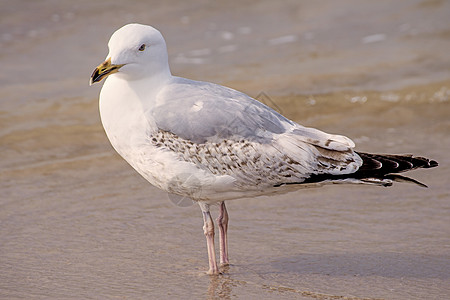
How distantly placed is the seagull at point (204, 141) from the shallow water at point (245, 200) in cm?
62

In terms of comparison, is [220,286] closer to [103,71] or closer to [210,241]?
[210,241]

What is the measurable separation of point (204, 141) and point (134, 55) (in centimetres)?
65

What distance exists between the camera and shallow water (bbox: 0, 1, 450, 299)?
15.0ft

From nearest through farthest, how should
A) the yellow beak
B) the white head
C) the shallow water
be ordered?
1. the yellow beak
2. the white head
3. the shallow water

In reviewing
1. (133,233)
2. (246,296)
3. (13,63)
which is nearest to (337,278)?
(246,296)

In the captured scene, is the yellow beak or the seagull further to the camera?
the seagull

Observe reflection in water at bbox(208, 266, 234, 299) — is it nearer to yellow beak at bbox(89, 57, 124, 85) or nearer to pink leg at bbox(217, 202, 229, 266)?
pink leg at bbox(217, 202, 229, 266)

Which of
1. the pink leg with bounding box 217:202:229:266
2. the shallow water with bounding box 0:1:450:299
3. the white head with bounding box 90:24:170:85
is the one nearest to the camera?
the white head with bounding box 90:24:170:85

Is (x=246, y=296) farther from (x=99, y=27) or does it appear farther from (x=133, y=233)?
(x=99, y=27)

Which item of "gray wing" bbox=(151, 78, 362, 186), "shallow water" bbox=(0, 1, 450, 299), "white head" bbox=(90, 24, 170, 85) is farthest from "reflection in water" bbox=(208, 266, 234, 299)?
"white head" bbox=(90, 24, 170, 85)

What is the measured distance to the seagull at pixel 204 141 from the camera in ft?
14.3

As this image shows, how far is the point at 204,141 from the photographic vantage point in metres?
4.40

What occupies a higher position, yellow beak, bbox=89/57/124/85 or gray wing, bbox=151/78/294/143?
yellow beak, bbox=89/57/124/85

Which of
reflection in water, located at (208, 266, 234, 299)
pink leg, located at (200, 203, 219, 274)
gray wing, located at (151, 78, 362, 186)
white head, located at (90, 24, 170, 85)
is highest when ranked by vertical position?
white head, located at (90, 24, 170, 85)
